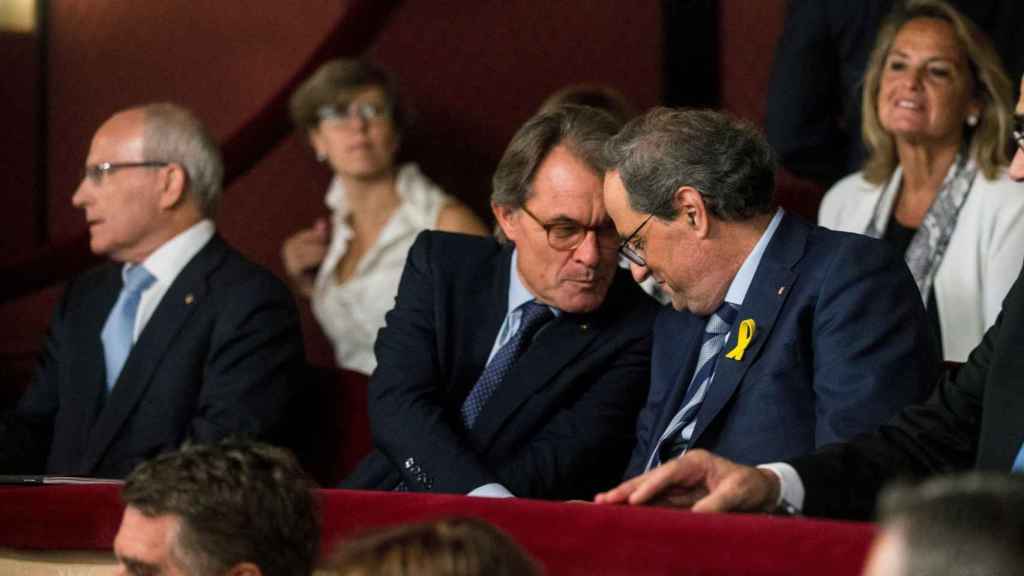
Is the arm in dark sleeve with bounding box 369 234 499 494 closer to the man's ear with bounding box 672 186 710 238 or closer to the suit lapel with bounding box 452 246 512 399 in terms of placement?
the suit lapel with bounding box 452 246 512 399

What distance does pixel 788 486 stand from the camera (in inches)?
82.9

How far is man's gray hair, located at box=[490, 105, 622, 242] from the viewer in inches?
116

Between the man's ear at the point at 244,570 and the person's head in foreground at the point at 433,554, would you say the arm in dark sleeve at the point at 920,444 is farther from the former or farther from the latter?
the person's head in foreground at the point at 433,554

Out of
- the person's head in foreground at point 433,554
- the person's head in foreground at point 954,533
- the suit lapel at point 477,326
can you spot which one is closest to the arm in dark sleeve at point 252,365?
the suit lapel at point 477,326

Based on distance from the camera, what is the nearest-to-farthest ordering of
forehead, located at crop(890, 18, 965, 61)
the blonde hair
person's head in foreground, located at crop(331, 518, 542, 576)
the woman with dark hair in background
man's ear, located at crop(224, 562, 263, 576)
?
1. person's head in foreground, located at crop(331, 518, 542, 576)
2. man's ear, located at crop(224, 562, 263, 576)
3. the blonde hair
4. forehead, located at crop(890, 18, 965, 61)
5. the woman with dark hair in background

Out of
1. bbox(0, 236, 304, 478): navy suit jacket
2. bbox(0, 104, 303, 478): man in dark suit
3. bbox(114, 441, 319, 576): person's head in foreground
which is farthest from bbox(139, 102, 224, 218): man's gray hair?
bbox(114, 441, 319, 576): person's head in foreground


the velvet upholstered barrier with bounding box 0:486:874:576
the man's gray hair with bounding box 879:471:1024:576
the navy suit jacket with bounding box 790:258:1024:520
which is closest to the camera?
the man's gray hair with bounding box 879:471:1024:576

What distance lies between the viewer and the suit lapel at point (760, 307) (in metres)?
2.55

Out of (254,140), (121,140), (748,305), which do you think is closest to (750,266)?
(748,305)

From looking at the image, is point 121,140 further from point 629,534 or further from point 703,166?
point 629,534

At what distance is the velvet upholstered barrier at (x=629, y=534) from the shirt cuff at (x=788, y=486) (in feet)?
1.17

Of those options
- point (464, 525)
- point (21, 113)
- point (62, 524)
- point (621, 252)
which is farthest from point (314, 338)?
point (464, 525)

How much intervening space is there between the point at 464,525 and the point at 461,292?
1.78 metres

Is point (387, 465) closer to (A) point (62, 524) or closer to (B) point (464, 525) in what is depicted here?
(A) point (62, 524)
